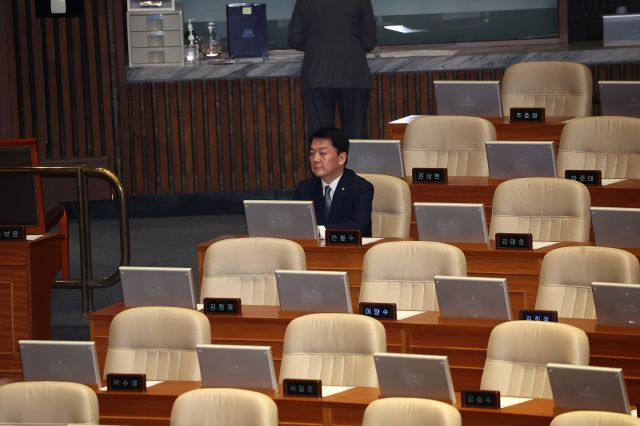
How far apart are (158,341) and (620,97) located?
3.79 m

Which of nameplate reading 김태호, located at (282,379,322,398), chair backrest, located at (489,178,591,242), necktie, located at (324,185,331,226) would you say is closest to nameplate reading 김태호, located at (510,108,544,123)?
chair backrest, located at (489,178,591,242)

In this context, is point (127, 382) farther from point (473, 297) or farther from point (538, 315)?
point (538, 315)

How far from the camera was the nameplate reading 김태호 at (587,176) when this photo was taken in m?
8.01

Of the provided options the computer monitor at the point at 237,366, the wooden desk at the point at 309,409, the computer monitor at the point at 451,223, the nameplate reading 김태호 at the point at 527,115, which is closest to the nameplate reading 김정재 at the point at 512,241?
the computer monitor at the point at 451,223

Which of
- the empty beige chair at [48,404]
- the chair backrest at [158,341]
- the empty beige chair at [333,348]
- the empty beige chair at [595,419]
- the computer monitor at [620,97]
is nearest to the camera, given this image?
the empty beige chair at [595,419]

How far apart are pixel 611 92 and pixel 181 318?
372cm

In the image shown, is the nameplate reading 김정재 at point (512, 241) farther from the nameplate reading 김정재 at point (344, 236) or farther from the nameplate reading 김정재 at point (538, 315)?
the nameplate reading 김정재 at point (538, 315)

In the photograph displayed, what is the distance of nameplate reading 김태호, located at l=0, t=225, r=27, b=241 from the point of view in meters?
7.62

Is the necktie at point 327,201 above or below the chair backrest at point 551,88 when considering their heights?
below

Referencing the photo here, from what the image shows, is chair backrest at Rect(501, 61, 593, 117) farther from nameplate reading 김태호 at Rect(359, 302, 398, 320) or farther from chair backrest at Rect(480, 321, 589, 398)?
chair backrest at Rect(480, 321, 589, 398)

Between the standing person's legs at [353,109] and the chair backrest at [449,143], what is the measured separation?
1165 mm

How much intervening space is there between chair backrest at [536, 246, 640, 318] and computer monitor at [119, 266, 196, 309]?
1557mm

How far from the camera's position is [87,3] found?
35.9 ft

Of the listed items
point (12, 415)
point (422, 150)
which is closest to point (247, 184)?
point (422, 150)
